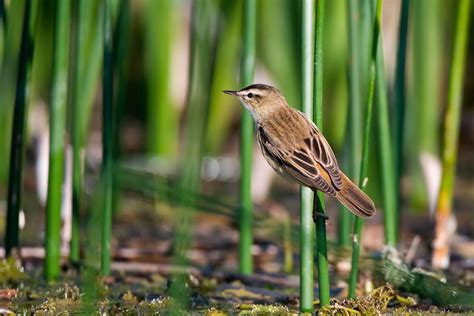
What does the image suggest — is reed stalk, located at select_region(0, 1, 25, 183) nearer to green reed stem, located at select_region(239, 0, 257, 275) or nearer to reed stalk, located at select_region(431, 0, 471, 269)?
green reed stem, located at select_region(239, 0, 257, 275)

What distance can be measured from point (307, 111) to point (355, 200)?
0.43 m

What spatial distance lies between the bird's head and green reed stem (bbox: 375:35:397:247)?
472 mm

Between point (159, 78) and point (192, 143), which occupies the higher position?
point (159, 78)

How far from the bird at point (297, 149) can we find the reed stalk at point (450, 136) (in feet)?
3.09

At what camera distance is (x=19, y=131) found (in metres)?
4.46

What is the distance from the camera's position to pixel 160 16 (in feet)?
25.9

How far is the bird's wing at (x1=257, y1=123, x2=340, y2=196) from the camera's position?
143 inches

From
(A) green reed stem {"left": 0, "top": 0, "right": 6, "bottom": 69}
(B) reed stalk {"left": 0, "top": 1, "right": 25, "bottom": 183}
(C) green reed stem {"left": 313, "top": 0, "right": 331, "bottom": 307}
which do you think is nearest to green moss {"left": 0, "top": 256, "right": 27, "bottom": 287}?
(A) green reed stem {"left": 0, "top": 0, "right": 6, "bottom": 69}

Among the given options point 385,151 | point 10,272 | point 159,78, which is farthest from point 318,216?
point 159,78

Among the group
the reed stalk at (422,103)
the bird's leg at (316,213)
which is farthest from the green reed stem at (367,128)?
the reed stalk at (422,103)

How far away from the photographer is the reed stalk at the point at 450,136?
15.3 ft

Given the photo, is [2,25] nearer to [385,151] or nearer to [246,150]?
[246,150]

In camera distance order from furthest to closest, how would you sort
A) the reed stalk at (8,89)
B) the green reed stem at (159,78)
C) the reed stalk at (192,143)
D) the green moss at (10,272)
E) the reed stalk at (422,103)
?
the green reed stem at (159,78)
the reed stalk at (8,89)
the reed stalk at (422,103)
the green moss at (10,272)
the reed stalk at (192,143)

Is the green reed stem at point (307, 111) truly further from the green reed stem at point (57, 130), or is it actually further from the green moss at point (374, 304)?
the green reed stem at point (57, 130)
